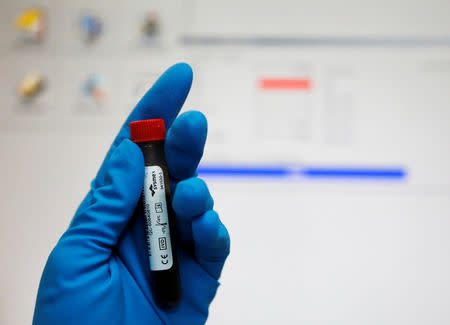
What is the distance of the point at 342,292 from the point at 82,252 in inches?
28.5

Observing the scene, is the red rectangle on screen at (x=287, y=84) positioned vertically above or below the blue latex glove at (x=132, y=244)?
above

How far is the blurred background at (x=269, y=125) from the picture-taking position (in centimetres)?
94

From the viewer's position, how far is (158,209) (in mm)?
489

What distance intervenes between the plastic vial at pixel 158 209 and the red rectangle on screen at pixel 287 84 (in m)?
0.56

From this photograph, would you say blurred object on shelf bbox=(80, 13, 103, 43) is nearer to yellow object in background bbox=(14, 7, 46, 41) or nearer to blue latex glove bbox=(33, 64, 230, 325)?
yellow object in background bbox=(14, 7, 46, 41)

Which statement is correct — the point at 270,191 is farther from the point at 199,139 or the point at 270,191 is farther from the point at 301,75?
the point at 199,139

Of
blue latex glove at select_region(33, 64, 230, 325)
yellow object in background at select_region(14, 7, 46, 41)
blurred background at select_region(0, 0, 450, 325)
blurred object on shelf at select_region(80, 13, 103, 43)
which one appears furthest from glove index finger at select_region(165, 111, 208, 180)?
yellow object in background at select_region(14, 7, 46, 41)

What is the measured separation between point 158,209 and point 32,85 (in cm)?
75

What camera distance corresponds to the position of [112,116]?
98 centimetres

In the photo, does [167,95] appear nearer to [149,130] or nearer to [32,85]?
[149,130]

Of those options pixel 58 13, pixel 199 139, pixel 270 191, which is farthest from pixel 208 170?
pixel 58 13

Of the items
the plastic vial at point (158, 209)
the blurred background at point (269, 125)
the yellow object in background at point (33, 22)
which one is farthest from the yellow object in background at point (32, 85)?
the plastic vial at point (158, 209)

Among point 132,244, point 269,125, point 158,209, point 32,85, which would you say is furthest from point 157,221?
point 32,85

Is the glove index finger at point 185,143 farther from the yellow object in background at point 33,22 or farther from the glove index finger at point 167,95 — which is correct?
the yellow object in background at point 33,22
